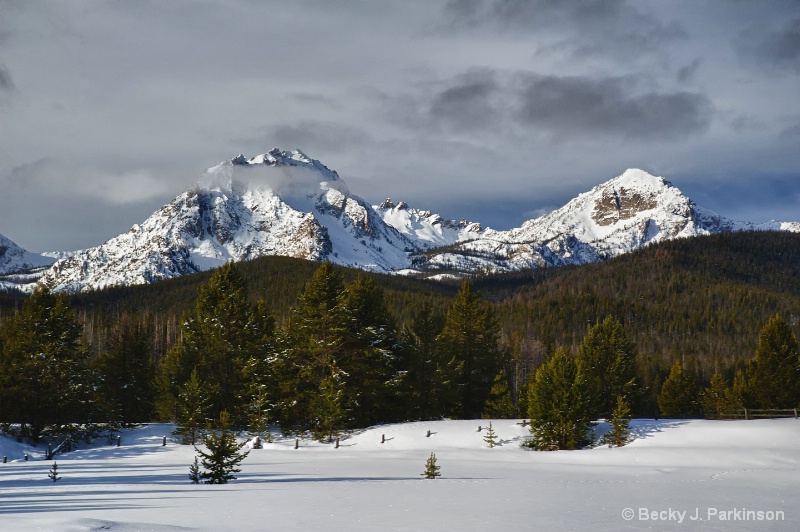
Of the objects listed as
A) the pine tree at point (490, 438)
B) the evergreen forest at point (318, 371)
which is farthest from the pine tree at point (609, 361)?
the pine tree at point (490, 438)

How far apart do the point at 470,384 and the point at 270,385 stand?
61.7 ft

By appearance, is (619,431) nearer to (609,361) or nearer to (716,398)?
(609,361)

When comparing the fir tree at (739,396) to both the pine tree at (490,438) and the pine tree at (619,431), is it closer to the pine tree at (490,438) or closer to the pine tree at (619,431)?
the pine tree at (619,431)

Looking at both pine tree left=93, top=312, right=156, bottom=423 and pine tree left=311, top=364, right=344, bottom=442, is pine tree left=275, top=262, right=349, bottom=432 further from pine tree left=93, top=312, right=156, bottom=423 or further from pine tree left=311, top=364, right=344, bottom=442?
pine tree left=93, top=312, right=156, bottom=423

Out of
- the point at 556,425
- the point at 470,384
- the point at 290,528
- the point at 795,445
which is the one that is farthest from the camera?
the point at 470,384

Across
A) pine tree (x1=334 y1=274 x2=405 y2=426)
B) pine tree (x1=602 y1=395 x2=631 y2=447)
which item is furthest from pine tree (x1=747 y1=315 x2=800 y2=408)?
pine tree (x1=334 y1=274 x2=405 y2=426)

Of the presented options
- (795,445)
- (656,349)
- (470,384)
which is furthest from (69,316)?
(656,349)

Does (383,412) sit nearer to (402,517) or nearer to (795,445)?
(795,445)

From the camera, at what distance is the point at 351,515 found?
587 inches

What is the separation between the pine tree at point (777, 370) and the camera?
52.4 meters

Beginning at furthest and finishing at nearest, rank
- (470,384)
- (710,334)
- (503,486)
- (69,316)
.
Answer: (710,334) → (470,384) → (69,316) → (503,486)

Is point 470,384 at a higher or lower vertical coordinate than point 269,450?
higher

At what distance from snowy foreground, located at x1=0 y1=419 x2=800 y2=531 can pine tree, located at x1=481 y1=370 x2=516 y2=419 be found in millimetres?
8813

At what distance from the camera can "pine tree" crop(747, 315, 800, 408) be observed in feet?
172
